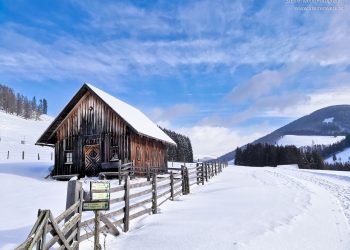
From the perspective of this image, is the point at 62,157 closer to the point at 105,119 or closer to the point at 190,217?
the point at 105,119

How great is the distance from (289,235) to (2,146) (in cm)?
5955

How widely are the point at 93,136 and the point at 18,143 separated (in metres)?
46.1

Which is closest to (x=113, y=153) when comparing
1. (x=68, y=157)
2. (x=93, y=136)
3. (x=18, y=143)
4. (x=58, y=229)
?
(x=93, y=136)

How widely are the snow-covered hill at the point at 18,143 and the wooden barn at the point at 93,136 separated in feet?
42.4

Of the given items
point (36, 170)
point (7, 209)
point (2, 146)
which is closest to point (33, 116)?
point (2, 146)

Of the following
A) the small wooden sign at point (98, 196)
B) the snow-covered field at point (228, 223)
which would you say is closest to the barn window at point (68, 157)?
the snow-covered field at point (228, 223)

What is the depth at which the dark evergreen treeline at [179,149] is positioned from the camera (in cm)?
9457

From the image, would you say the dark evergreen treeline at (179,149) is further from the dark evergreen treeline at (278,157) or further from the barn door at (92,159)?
the barn door at (92,159)

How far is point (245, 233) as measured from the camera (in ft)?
28.1

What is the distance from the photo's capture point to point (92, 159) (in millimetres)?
26797

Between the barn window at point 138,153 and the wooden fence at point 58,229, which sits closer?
the wooden fence at point 58,229

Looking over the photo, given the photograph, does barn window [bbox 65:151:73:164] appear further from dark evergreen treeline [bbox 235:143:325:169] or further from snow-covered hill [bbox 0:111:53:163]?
dark evergreen treeline [bbox 235:143:325:169]

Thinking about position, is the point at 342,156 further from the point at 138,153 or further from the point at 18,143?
the point at 138,153

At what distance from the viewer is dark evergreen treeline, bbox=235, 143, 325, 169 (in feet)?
340
